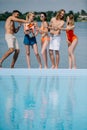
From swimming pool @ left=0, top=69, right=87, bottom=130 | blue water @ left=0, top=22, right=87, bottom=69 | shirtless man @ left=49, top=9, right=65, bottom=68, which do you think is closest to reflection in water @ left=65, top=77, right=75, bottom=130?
swimming pool @ left=0, top=69, right=87, bottom=130

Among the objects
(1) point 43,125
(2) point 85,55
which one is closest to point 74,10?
(2) point 85,55

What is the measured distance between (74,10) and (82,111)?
6145 millimetres

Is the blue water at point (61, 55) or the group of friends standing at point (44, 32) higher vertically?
the group of friends standing at point (44, 32)

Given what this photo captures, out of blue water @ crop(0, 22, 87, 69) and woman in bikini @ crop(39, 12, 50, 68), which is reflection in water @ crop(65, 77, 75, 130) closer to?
woman in bikini @ crop(39, 12, 50, 68)

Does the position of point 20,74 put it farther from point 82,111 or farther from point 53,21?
point 82,111

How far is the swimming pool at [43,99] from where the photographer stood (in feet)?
14.1

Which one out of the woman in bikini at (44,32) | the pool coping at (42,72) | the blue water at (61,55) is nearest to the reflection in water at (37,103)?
the pool coping at (42,72)

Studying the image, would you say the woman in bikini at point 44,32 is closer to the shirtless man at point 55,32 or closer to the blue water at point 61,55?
the shirtless man at point 55,32

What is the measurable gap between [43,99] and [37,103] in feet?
1.05

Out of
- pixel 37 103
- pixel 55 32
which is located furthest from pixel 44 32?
pixel 37 103

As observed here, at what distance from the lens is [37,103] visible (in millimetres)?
5371

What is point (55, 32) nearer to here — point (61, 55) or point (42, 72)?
point (42, 72)

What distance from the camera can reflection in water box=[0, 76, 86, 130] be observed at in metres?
4.26

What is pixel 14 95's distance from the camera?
5.97 metres
